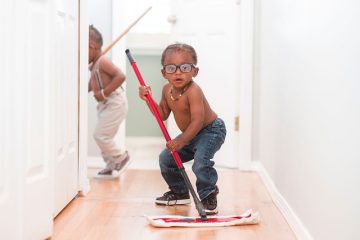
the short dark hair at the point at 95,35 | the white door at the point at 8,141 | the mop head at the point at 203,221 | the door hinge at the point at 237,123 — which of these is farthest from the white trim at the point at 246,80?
the white door at the point at 8,141

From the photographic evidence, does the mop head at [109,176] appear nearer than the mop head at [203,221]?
No

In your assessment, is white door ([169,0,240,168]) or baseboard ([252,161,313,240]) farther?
white door ([169,0,240,168])

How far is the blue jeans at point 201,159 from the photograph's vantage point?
2441mm

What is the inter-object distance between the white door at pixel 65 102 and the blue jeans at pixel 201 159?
0.39m

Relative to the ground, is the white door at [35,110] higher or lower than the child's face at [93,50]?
lower

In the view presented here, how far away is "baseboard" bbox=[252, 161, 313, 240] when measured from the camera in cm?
195

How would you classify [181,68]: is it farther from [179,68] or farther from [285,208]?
[285,208]

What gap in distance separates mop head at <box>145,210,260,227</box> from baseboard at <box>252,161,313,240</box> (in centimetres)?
13

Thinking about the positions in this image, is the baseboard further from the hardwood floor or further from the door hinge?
the door hinge

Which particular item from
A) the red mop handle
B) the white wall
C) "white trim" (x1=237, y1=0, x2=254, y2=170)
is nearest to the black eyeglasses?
the red mop handle

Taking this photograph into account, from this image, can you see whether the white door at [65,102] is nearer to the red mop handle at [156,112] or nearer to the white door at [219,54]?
the red mop handle at [156,112]

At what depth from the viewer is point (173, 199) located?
259cm

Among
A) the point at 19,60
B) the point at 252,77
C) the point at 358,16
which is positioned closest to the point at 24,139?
the point at 19,60

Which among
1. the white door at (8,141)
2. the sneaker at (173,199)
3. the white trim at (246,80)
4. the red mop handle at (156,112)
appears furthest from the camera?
the white trim at (246,80)
